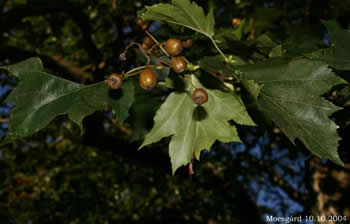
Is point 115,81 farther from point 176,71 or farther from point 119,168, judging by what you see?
point 119,168

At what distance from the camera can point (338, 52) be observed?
1294 millimetres

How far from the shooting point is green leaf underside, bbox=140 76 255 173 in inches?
60.3

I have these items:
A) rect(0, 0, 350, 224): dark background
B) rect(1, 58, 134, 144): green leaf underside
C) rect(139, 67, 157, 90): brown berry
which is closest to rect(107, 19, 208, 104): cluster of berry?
rect(139, 67, 157, 90): brown berry

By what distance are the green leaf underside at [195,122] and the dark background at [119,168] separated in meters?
1.31

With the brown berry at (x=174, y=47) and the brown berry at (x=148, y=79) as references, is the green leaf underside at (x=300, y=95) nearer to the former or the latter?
the brown berry at (x=174, y=47)

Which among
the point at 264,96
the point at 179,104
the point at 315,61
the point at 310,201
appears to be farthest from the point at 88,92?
the point at 310,201

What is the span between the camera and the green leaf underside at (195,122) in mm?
1532

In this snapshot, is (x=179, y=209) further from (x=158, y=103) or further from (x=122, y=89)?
(x=122, y=89)

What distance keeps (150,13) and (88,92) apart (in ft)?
1.77

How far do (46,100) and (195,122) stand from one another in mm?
766

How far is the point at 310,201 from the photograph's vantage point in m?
4.15

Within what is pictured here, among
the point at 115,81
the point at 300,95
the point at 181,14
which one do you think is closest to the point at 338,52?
the point at 300,95

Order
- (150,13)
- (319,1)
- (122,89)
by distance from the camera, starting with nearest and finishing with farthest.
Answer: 1. (150,13)
2. (122,89)
3. (319,1)

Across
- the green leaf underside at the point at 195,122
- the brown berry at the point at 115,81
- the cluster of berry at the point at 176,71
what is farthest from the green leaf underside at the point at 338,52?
the brown berry at the point at 115,81
